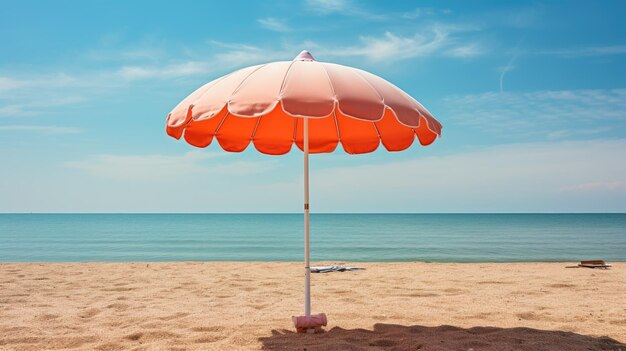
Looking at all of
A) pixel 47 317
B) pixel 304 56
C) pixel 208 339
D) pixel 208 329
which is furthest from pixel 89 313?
pixel 304 56

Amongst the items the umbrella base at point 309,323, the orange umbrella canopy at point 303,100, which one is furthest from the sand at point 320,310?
the orange umbrella canopy at point 303,100

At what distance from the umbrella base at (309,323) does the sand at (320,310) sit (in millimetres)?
112

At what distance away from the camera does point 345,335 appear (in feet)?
14.0

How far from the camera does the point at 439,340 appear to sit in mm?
4059

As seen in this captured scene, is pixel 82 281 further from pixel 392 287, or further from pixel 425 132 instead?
pixel 425 132

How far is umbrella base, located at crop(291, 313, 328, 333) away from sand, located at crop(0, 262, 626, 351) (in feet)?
0.37

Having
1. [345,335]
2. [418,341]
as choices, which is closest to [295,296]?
[345,335]

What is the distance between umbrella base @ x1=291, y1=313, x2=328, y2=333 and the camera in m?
4.36

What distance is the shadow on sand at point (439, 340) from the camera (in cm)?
387

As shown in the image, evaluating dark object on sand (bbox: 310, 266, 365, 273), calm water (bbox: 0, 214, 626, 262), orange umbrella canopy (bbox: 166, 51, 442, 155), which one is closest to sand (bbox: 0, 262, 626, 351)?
dark object on sand (bbox: 310, 266, 365, 273)

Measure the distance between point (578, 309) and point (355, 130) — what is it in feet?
10.4

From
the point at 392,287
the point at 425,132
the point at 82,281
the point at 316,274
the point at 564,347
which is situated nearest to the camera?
the point at 564,347

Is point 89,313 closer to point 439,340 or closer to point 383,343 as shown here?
point 383,343

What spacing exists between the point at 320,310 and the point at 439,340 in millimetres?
1757
